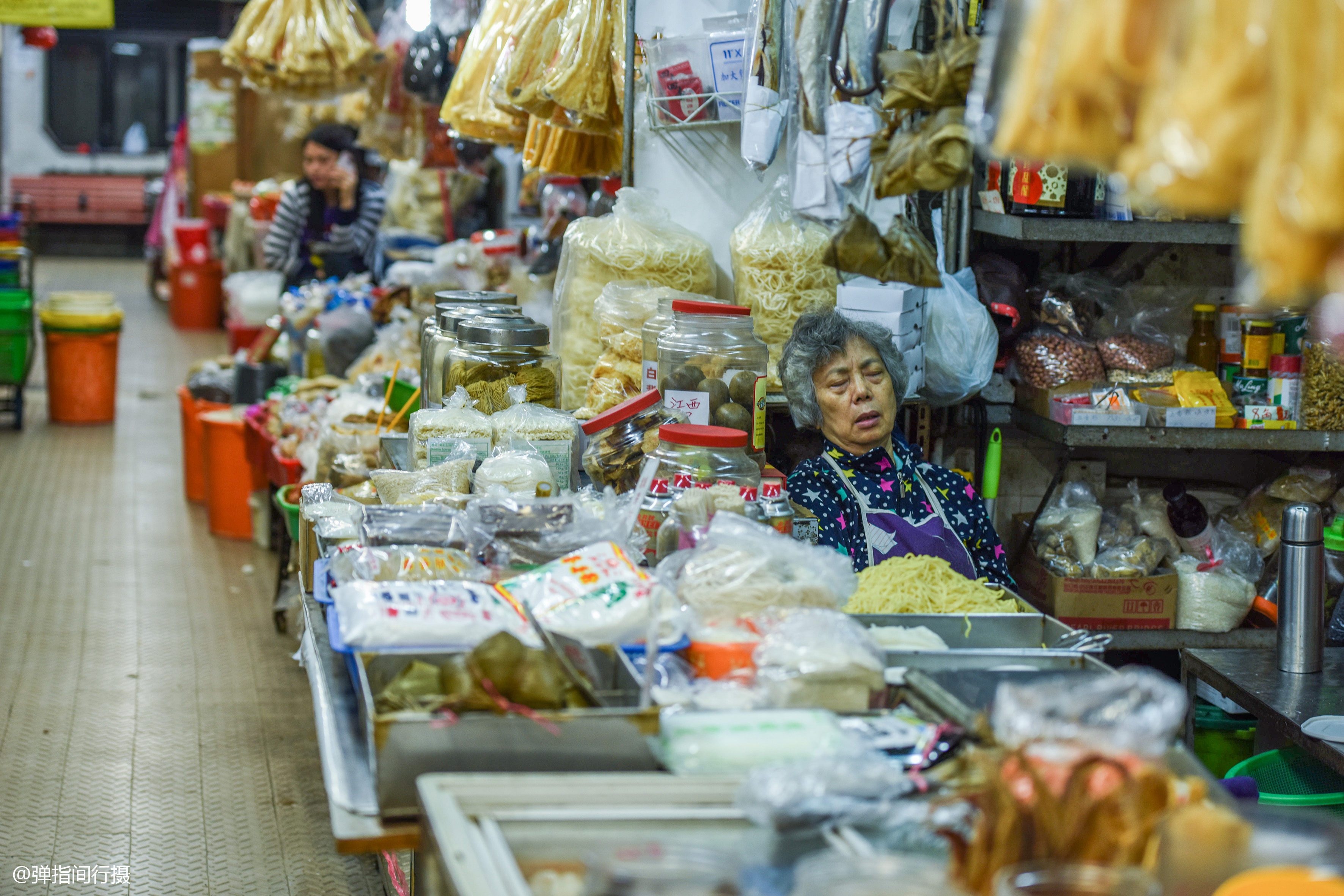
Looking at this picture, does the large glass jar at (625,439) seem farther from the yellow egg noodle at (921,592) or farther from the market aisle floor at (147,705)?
the market aisle floor at (147,705)

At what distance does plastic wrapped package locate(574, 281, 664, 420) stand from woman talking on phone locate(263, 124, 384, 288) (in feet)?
14.8

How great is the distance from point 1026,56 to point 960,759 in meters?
0.76

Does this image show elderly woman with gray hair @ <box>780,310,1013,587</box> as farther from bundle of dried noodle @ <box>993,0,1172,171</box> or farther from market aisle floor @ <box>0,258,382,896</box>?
bundle of dried noodle @ <box>993,0,1172,171</box>

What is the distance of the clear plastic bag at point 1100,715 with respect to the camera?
1.25 meters

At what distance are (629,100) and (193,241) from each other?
33.4 ft

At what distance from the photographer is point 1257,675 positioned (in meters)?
3.01

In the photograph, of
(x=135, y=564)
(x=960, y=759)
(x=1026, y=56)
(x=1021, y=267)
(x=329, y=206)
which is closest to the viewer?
(x=1026, y=56)

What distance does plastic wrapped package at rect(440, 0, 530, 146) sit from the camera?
4105 mm

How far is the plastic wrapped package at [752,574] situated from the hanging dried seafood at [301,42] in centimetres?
440

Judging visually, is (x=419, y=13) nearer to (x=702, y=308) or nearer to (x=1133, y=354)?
(x=702, y=308)

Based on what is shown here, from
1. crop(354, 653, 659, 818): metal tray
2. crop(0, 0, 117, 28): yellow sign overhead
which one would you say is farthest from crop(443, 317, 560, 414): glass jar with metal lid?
crop(0, 0, 117, 28): yellow sign overhead

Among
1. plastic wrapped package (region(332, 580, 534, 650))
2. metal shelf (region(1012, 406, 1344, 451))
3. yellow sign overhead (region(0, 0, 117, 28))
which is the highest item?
yellow sign overhead (region(0, 0, 117, 28))

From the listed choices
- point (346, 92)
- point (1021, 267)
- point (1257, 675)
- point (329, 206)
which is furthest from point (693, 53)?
point (329, 206)

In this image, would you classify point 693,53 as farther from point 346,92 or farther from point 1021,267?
point 346,92
